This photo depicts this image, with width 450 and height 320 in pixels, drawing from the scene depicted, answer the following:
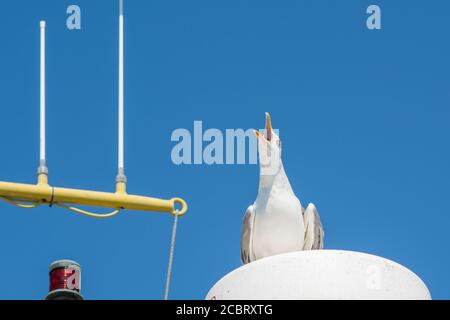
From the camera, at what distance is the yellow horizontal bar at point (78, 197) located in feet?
90.0

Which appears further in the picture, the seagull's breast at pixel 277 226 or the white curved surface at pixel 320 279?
the seagull's breast at pixel 277 226

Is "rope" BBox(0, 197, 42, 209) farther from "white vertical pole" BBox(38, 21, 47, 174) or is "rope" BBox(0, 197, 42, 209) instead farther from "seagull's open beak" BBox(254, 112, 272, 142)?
"seagull's open beak" BBox(254, 112, 272, 142)

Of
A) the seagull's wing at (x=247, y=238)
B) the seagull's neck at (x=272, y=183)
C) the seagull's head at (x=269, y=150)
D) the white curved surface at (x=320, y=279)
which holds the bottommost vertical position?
the white curved surface at (x=320, y=279)

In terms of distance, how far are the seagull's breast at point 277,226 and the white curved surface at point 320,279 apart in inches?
143

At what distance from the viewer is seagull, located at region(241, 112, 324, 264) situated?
34156 mm

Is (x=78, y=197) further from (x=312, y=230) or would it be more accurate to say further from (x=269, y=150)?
(x=269, y=150)

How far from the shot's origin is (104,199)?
1089 inches

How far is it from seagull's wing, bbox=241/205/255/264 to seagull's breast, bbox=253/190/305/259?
7 centimetres

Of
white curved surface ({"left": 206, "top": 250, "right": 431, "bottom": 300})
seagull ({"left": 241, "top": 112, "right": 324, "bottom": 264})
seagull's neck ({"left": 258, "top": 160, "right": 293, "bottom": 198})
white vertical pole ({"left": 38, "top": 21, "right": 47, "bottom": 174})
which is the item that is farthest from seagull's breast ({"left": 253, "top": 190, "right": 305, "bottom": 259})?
white vertical pole ({"left": 38, "top": 21, "right": 47, "bottom": 174})

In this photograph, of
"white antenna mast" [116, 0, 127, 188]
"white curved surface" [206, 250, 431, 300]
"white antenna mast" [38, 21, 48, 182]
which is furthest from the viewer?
"white curved surface" [206, 250, 431, 300]

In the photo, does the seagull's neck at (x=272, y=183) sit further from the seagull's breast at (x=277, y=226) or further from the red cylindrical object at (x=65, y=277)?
the red cylindrical object at (x=65, y=277)

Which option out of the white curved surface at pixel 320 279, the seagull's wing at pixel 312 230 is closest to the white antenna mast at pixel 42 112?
the white curved surface at pixel 320 279

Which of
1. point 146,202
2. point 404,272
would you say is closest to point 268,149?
point 404,272
